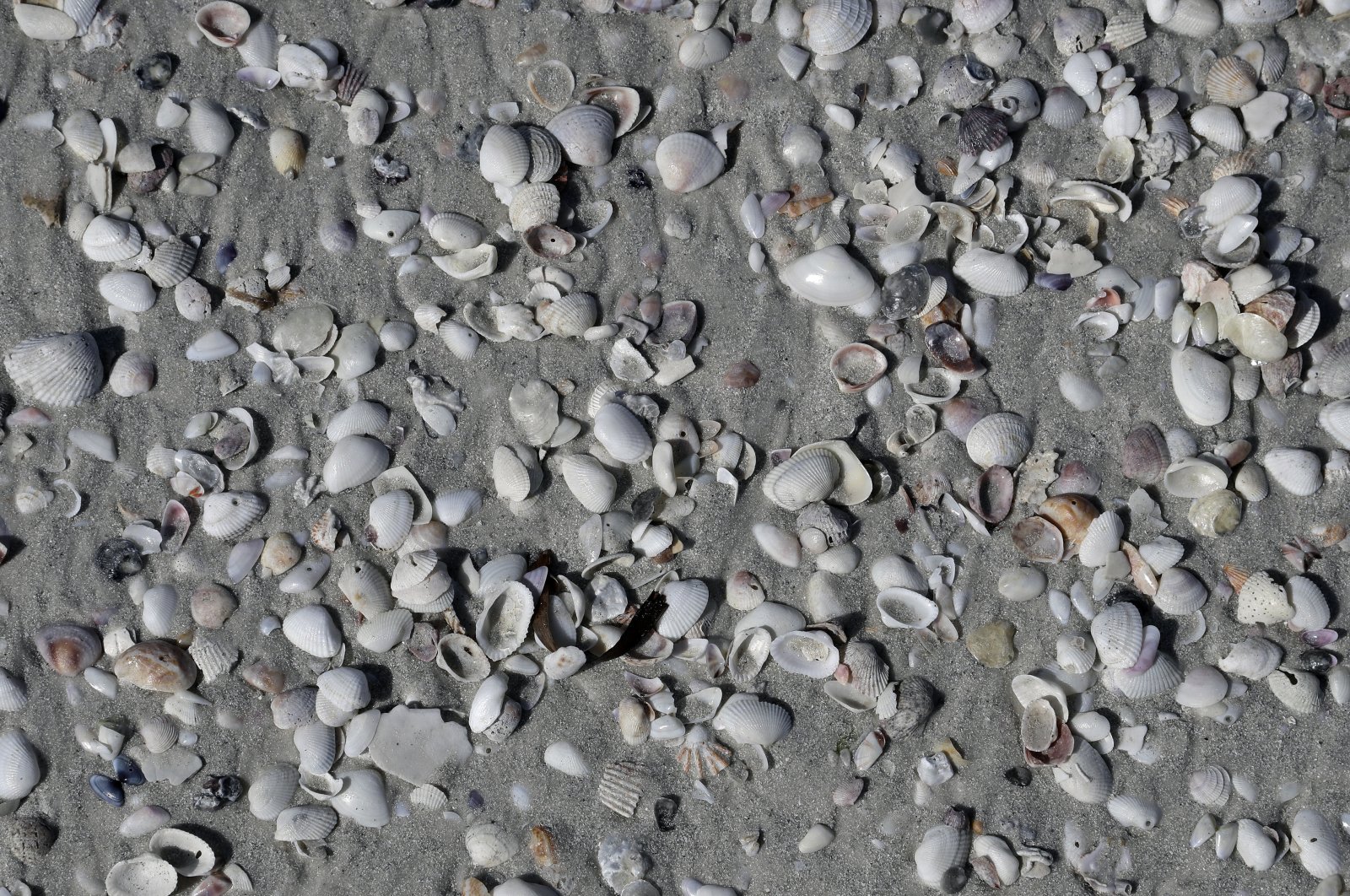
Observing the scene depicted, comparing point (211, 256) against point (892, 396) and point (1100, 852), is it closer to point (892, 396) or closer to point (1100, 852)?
point (892, 396)

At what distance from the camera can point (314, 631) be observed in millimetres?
2273

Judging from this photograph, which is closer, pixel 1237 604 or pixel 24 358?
pixel 24 358

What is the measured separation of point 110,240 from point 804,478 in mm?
1896

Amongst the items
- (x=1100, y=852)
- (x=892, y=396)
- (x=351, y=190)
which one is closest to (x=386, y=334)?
(x=351, y=190)

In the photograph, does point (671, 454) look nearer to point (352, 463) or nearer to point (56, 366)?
point (352, 463)

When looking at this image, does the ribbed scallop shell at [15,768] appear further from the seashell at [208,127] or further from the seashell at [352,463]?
the seashell at [208,127]

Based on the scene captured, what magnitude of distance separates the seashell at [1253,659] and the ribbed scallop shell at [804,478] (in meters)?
1.20

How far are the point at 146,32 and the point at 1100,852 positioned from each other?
A: 3390 mm

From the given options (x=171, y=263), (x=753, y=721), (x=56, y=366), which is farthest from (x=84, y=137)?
(x=753, y=721)

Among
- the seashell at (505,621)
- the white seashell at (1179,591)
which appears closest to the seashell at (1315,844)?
the white seashell at (1179,591)

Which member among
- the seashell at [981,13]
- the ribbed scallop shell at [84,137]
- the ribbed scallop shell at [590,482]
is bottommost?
the ribbed scallop shell at [590,482]

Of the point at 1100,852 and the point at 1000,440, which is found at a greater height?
the point at 1000,440

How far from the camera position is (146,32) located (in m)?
2.33

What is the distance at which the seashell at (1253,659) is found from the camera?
2.40 m
